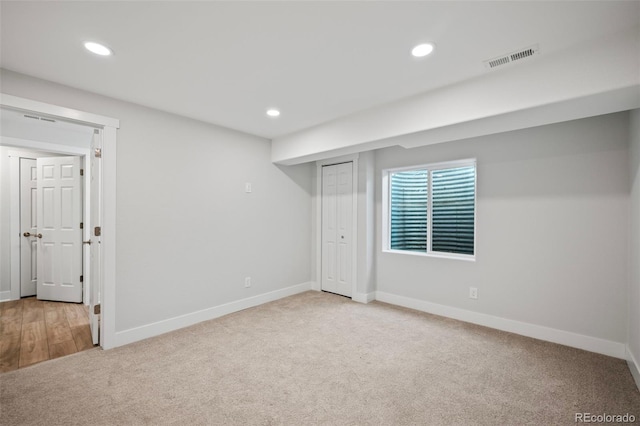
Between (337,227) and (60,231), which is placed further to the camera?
(337,227)

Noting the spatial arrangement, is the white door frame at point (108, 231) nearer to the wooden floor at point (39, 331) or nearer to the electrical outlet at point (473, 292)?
the wooden floor at point (39, 331)

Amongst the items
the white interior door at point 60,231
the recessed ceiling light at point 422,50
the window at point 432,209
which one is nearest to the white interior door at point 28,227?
the white interior door at point 60,231

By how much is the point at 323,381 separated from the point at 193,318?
191 centimetres

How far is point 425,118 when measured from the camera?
2.76m

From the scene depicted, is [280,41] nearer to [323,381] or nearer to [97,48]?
[97,48]

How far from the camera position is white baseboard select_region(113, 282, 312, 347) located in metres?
2.96

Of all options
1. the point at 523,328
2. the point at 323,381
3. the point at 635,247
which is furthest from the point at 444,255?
the point at 323,381

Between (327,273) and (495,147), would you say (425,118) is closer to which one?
(495,147)

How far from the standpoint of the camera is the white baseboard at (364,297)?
13.9 feet

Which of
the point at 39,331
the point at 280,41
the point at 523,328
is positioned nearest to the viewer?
the point at 280,41

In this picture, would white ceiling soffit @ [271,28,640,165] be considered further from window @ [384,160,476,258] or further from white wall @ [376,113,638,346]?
window @ [384,160,476,258]

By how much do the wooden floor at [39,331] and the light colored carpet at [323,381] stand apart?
32 cm

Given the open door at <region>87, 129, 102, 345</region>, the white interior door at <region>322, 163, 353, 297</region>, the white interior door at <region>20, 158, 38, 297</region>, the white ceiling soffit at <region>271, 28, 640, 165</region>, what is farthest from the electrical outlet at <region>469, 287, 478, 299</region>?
the white interior door at <region>20, 158, 38, 297</region>

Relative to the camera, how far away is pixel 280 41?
195 cm
